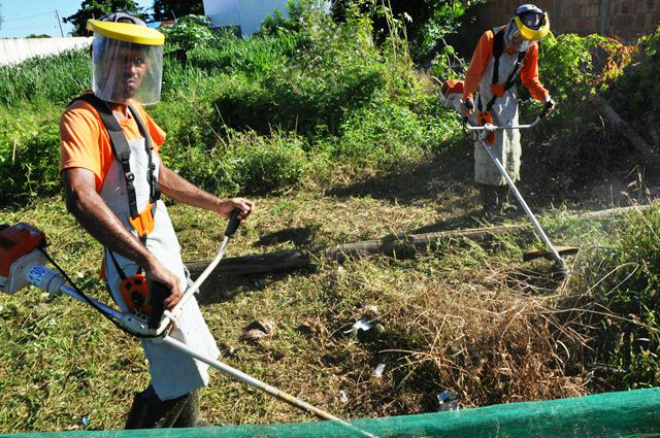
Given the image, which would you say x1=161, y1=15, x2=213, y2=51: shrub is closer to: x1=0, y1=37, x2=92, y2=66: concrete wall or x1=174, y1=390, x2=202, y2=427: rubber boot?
x1=0, y1=37, x2=92, y2=66: concrete wall

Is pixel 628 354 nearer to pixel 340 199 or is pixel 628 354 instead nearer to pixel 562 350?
pixel 562 350

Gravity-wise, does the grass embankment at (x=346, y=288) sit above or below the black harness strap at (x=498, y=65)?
below

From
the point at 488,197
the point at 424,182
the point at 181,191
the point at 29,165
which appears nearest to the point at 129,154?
the point at 181,191

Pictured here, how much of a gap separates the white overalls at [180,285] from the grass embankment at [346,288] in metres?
0.83

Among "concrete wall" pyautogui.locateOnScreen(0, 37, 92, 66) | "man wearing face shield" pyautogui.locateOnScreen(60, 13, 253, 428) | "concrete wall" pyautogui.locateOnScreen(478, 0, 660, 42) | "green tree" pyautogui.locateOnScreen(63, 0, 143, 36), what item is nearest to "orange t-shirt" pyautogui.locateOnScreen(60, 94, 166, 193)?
"man wearing face shield" pyautogui.locateOnScreen(60, 13, 253, 428)

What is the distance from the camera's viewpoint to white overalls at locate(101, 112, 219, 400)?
8.16ft

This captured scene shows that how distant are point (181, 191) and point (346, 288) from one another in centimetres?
166

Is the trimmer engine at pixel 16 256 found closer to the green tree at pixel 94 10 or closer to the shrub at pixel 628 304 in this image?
the shrub at pixel 628 304

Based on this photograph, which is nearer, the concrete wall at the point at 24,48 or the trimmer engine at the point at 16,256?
the trimmer engine at the point at 16,256

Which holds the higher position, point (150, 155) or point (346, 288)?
point (150, 155)

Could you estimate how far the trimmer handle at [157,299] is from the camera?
2140mm

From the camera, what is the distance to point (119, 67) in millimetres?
2406

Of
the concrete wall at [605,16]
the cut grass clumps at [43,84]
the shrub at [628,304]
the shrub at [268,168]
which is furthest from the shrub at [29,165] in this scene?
the concrete wall at [605,16]

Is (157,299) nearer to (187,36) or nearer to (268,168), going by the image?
(268,168)
